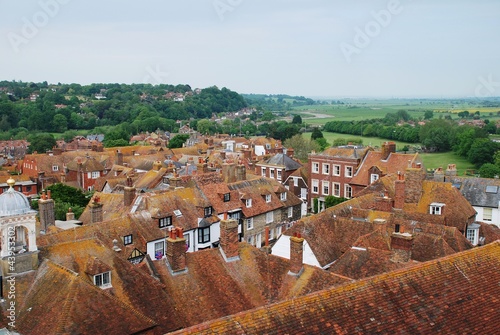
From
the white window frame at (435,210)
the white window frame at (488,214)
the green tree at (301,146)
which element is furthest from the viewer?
the green tree at (301,146)

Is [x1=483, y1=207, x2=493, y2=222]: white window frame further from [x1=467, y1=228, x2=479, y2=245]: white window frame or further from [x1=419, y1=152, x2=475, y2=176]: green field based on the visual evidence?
[x1=419, y1=152, x2=475, y2=176]: green field

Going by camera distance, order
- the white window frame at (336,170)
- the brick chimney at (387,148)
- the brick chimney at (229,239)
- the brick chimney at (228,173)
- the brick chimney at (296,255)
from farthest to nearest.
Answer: the white window frame at (336,170)
the brick chimney at (387,148)
the brick chimney at (228,173)
the brick chimney at (229,239)
the brick chimney at (296,255)

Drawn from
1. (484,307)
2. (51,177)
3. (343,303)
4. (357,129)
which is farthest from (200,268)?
(357,129)

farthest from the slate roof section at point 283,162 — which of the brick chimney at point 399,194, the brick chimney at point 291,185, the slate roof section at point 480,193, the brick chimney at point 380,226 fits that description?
the brick chimney at point 380,226

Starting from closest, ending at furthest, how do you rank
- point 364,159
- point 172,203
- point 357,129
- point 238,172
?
point 172,203 < point 238,172 < point 364,159 < point 357,129

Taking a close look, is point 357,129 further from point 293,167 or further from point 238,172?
point 238,172

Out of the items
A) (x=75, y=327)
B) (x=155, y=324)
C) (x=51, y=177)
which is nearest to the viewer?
(x=75, y=327)

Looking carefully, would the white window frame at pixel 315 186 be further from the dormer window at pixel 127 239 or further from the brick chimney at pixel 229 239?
the brick chimney at pixel 229 239

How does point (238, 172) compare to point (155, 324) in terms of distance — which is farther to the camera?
point (238, 172)
